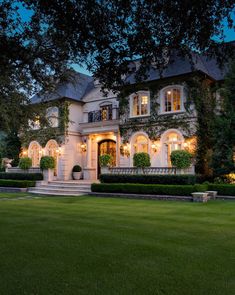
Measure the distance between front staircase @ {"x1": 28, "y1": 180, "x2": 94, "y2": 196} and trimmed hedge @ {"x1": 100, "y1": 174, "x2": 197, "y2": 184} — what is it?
1622 mm

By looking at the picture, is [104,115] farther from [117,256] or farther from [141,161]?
[117,256]

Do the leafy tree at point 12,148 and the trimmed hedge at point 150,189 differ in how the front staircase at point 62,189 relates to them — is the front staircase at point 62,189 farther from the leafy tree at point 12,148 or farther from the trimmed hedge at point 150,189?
the leafy tree at point 12,148

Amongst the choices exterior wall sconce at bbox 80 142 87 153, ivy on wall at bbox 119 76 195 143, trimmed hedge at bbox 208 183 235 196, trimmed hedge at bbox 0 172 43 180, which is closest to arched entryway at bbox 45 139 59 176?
exterior wall sconce at bbox 80 142 87 153

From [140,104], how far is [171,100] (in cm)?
268

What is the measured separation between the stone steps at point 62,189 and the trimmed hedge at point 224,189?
7.83 m

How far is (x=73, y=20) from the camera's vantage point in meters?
6.57

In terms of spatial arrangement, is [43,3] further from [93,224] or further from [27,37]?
[93,224]

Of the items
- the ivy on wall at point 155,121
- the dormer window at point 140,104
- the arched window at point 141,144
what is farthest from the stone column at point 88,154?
the dormer window at point 140,104

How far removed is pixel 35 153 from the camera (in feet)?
95.8

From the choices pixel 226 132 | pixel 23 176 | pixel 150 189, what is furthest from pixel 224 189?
pixel 23 176

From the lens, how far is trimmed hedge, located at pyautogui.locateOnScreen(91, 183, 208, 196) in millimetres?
16516

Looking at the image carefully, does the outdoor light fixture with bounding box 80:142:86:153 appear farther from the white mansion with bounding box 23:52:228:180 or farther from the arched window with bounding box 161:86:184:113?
the arched window with bounding box 161:86:184:113

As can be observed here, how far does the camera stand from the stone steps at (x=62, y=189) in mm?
20172

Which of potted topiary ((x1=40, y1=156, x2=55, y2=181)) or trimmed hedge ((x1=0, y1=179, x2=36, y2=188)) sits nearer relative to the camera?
trimmed hedge ((x1=0, y1=179, x2=36, y2=188))
